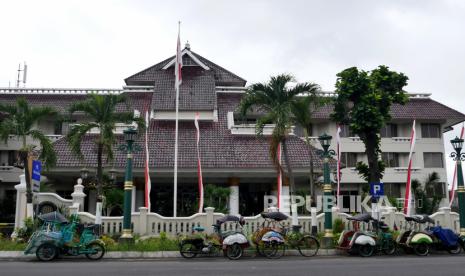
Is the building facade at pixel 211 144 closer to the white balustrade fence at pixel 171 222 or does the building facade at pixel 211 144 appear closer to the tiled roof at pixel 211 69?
the tiled roof at pixel 211 69

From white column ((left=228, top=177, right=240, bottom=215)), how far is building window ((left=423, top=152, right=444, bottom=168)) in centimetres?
1707

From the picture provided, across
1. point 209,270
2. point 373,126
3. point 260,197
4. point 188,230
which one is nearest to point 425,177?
point 260,197

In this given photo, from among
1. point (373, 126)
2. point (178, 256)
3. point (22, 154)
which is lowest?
point (178, 256)

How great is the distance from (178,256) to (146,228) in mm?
4031

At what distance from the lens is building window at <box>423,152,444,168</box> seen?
3678 centimetres

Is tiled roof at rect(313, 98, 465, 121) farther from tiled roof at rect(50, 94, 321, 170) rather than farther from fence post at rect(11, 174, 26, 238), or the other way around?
fence post at rect(11, 174, 26, 238)

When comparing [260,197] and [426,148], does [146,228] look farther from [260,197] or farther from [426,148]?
[426,148]

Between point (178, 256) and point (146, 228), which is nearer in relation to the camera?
point (178, 256)

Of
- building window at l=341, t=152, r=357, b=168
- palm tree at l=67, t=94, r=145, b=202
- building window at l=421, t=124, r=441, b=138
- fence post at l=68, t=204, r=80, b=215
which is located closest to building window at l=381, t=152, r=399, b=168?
building window at l=341, t=152, r=357, b=168

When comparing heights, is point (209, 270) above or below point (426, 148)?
below

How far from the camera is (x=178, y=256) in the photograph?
16078 mm

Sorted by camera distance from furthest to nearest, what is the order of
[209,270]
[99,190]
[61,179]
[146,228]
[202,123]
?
[202,123]
[61,179]
[99,190]
[146,228]
[209,270]

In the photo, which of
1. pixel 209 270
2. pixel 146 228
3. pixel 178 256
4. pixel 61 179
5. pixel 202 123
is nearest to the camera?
pixel 209 270

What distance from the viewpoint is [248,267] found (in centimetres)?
1282
